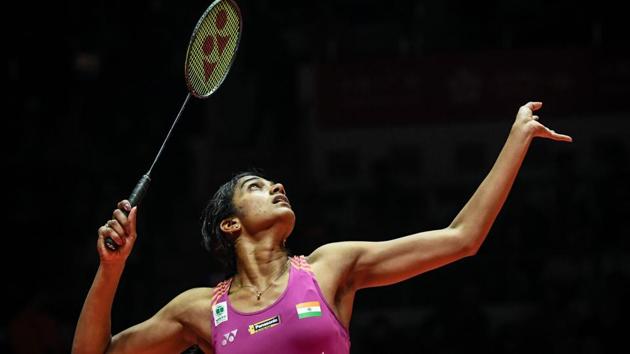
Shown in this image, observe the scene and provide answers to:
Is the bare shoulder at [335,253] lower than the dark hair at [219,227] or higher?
lower

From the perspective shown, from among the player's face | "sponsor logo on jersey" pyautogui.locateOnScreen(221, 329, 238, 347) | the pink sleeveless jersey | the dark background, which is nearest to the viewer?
the pink sleeveless jersey

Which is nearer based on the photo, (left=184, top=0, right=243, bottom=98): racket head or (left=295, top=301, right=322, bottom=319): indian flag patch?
(left=295, top=301, right=322, bottom=319): indian flag patch

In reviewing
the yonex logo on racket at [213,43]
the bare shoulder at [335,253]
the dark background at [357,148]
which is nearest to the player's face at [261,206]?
the bare shoulder at [335,253]

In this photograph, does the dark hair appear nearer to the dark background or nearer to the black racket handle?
the black racket handle

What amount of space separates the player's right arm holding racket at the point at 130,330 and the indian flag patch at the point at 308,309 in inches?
16.4

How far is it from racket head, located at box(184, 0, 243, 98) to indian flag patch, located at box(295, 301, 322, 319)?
1.15 meters

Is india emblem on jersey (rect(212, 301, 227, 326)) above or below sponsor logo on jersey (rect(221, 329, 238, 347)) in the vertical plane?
above

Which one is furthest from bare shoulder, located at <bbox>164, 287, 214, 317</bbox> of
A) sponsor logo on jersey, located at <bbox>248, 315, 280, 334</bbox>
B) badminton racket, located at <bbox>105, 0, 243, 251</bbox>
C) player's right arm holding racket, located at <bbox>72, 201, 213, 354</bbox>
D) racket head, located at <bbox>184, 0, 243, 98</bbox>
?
racket head, located at <bbox>184, 0, 243, 98</bbox>

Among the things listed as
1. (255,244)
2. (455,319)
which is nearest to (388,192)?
(455,319)

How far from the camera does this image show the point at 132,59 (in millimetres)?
10680

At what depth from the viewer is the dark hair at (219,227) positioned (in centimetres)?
435

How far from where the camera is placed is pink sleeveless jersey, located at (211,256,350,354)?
383 cm

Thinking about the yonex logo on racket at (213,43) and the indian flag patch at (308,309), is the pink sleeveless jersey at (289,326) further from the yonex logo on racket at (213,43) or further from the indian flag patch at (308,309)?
the yonex logo on racket at (213,43)

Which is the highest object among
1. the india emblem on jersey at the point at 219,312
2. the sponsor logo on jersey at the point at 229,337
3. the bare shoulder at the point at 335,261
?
the bare shoulder at the point at 335,261
